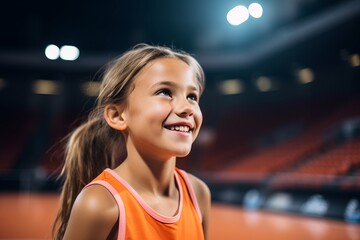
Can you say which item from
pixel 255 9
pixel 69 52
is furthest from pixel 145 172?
pixel 69 52

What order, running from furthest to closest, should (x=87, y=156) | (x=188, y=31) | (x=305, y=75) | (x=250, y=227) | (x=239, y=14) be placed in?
(x=305, y=75) → (x=188, y=31) → (x=239, y=14) → (x=250, y=227) → (x=87, y=156)

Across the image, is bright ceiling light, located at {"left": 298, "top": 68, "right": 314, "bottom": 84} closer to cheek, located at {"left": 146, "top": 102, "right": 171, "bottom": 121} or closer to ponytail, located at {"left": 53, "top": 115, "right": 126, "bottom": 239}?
ponytail, located at {"left": 53, "top": 115, "right": 126, "bottom": 239}

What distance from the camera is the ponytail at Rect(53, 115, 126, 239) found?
46.6 inches

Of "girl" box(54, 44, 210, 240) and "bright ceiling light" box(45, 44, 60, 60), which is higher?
"bright ceiling light" box(45, 44, 60, 60)

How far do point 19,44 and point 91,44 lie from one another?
7.50ft

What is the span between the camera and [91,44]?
39.5 feet

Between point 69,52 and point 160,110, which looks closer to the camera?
point 160,110

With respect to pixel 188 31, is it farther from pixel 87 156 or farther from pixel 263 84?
pixel 87 156

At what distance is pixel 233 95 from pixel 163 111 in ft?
43.3

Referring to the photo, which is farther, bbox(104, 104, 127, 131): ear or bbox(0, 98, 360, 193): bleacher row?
bbox(0, 98, 360, 193): bleacher row

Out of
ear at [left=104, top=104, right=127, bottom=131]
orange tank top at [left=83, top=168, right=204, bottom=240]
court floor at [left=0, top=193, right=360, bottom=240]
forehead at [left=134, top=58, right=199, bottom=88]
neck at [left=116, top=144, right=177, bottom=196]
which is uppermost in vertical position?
forehead at [left=134, top=58, right=199, bottom=88]

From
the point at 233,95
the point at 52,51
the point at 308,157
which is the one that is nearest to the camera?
the point at 308,157

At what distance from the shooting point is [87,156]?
3.97ft

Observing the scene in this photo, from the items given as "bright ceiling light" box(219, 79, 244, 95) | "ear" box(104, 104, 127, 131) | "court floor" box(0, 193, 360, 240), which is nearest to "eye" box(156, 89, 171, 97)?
"ear" box(104, 104, 127, 131)
